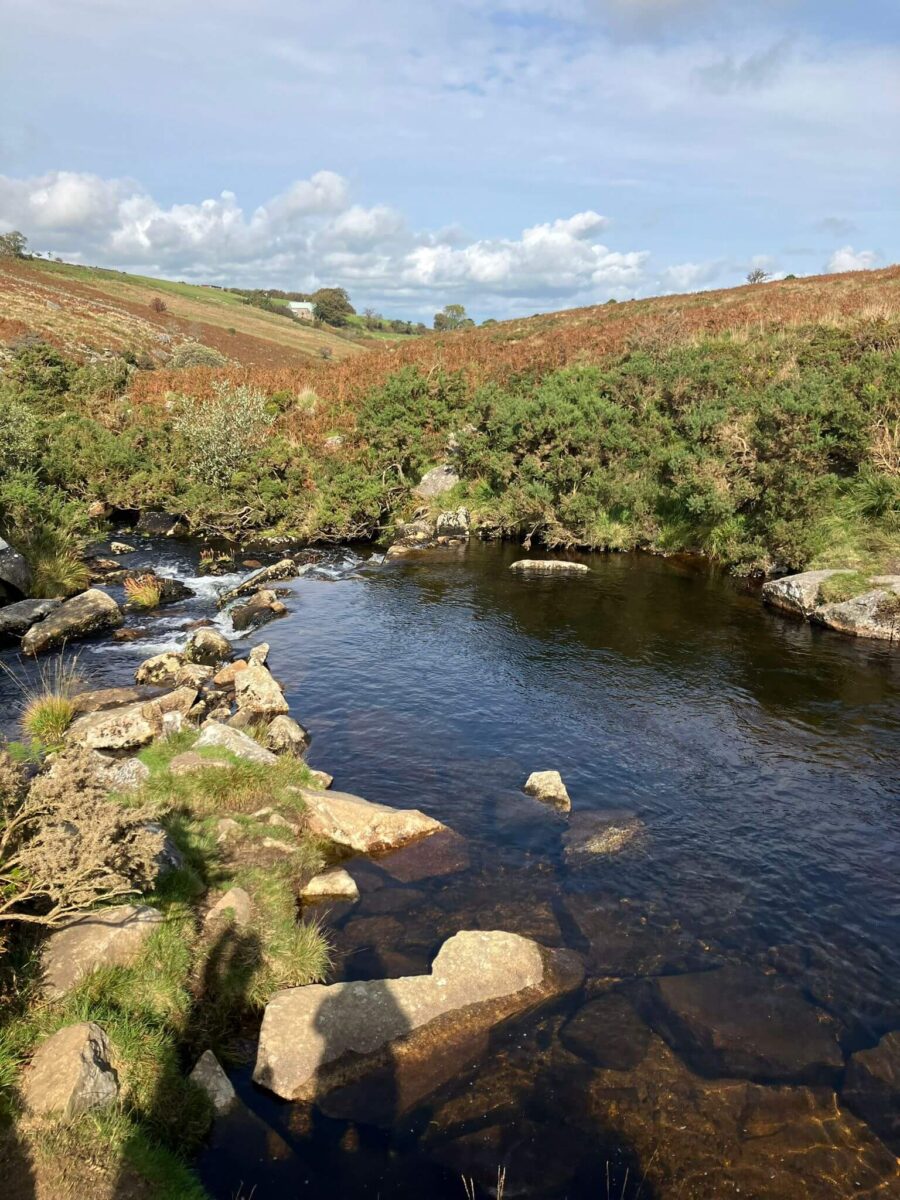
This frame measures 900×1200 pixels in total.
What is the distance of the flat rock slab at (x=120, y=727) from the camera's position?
15359mm

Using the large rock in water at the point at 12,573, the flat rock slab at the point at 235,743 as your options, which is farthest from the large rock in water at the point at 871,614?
the large rock in water at the point at 12,573

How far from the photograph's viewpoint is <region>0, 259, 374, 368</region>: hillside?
2820 inches

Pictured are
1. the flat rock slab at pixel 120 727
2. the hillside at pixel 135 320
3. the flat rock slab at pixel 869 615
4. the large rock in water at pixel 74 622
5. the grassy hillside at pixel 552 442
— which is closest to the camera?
the flat rock slab at pixel 120 727

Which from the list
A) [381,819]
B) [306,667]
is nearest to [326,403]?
[306,667]

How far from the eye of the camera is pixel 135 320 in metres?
87.4

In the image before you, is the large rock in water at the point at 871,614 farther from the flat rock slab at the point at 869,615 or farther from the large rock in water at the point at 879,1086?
the large rock in water at the point at 879,1086

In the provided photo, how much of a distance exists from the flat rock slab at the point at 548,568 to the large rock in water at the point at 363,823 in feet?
60.3

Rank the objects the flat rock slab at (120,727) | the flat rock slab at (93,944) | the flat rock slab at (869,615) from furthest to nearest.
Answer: the flat rock slab at (869,615) → the flat rock slab at (120,727) → the flat rock slab at (93,944)

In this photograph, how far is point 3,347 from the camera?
5491 centimetres

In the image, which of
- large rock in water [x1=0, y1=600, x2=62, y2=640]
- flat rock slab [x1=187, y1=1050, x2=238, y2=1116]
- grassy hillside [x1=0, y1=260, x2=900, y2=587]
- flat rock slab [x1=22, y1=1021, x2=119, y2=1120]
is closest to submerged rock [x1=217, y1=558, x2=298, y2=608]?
grassy hillside [x1=0, y1=260, x2=900, y2=587]

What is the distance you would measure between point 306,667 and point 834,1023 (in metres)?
15.0

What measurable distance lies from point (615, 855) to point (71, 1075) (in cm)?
847

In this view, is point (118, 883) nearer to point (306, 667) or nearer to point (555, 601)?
point (306, 667)

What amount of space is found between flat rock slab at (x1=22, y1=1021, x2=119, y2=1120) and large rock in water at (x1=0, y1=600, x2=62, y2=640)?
58.3 ft
